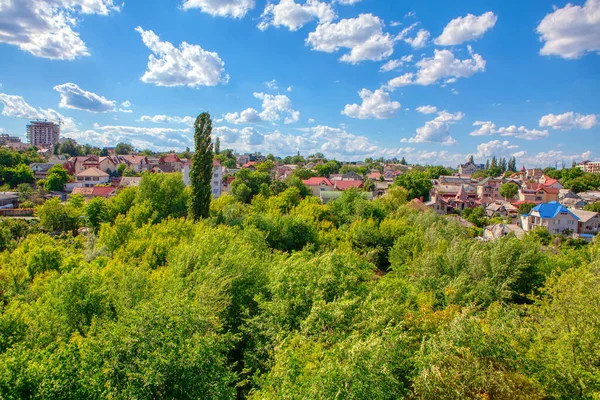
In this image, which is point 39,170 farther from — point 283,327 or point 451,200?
point 451,200

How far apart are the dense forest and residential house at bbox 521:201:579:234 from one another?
30.8 metres

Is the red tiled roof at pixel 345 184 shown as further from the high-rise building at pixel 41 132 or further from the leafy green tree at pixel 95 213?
the high-rise building at pixel 41 132

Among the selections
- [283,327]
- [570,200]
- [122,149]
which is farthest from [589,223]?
[122,149]

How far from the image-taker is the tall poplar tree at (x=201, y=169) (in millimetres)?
27719

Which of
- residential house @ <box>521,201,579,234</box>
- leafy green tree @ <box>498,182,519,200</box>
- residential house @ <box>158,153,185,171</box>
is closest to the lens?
residential house @ <box>521,201,579,234</box>

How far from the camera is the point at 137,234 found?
68.2 ft

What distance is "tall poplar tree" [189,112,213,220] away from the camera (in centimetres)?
2772

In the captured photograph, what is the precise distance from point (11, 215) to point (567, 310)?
5340 cm

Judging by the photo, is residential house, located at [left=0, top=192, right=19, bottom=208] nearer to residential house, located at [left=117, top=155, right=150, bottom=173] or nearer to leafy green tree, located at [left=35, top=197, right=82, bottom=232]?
leafy green tree, located at [left=35, top=197, right=82, bottom=232]

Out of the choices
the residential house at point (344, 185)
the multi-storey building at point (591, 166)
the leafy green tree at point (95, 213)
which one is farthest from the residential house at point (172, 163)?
the multi-storey building at point (591, 166)

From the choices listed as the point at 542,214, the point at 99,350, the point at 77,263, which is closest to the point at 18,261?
the point at 77,263

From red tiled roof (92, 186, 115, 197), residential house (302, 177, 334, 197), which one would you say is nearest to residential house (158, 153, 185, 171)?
red tiled roof (92, 186, 115, 197)

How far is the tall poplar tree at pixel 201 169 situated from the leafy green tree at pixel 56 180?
45158 millimetres

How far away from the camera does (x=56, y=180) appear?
59.1 meters
